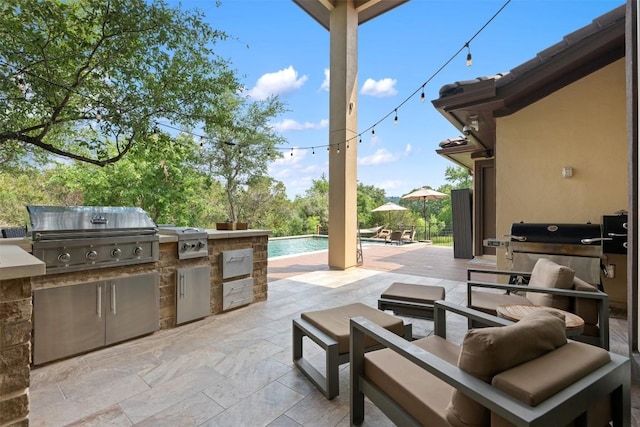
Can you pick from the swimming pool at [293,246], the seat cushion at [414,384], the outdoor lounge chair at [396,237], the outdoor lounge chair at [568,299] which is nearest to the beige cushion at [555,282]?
the outdoor lounge chair at [568,299]

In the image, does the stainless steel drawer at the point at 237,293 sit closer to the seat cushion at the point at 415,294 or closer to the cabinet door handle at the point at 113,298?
the cabinet door handle at the point at 113,298

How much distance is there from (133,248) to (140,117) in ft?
9.19

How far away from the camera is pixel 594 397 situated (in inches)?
40.7

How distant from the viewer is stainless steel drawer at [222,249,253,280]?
3613mm

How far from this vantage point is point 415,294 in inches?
111

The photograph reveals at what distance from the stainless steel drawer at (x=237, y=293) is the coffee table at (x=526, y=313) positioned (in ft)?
9.23

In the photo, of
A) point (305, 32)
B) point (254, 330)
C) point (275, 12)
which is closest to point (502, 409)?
point (254, 330)

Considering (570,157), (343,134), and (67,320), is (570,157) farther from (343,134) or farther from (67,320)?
(67,320)

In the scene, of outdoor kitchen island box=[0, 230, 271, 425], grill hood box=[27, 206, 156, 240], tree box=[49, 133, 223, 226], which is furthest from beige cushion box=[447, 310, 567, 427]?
tree box=[49, 133, 223, 226]

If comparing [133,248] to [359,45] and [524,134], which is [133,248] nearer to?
[524,134]

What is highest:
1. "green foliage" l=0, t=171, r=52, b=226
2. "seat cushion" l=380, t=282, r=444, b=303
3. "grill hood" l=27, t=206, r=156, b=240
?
"green foliage" l=0, t=171, r=52, b=226

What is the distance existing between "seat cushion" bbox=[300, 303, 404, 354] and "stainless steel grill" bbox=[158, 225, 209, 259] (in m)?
1.62

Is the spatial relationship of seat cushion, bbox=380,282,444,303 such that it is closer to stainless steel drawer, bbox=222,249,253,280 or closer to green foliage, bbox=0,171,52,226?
stainless steel drawer, bbox=222,249,253,280

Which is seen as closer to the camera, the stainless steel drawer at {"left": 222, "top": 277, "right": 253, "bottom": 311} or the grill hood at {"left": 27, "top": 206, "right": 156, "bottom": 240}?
the grill hood at {"left": 27, "top": 206, "right": 156, "bottom": 240}
